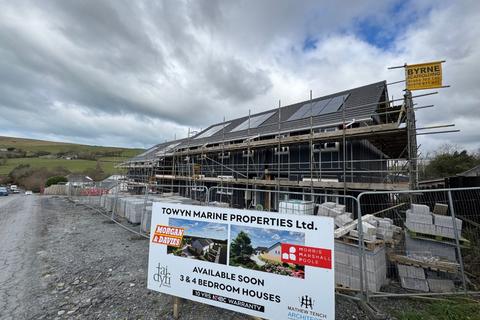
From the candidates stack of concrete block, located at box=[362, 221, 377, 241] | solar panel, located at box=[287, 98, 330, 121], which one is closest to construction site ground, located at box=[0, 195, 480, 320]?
stack of concrete block, located at box=[362, 221, 377, 241]

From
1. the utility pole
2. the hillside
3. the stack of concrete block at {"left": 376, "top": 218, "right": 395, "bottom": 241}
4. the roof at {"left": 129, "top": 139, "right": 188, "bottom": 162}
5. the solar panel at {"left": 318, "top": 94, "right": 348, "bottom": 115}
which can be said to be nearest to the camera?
the stack of concrete block at {"left": 376, "top": 218, "right": 395, "bottom": 241}

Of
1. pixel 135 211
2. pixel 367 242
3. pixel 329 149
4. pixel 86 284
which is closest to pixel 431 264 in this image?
pixel 367 242

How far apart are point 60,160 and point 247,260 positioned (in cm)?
7343

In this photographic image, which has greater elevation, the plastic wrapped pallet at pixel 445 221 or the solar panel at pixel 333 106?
the solar panel at pixel 333 106

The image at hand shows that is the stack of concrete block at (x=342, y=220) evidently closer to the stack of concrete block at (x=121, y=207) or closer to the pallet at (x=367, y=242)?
the pallet at (x=367, y=242)

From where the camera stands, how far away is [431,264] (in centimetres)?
434

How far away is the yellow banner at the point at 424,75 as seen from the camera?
322 inches

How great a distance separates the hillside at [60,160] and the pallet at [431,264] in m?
53.3

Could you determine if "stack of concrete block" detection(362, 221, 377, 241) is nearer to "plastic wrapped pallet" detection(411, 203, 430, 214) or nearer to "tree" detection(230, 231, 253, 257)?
"plastic wrapped pallet" detection(411, 203, 430, 214)

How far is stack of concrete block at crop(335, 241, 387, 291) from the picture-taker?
166 inches

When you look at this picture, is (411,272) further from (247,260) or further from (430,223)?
(247,260)

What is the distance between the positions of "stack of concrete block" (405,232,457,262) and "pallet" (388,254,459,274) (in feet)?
1.35

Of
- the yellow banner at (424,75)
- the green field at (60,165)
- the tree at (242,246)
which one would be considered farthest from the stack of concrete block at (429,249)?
the green field at (60,165)

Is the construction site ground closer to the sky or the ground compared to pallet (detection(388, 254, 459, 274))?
closer to the ground
